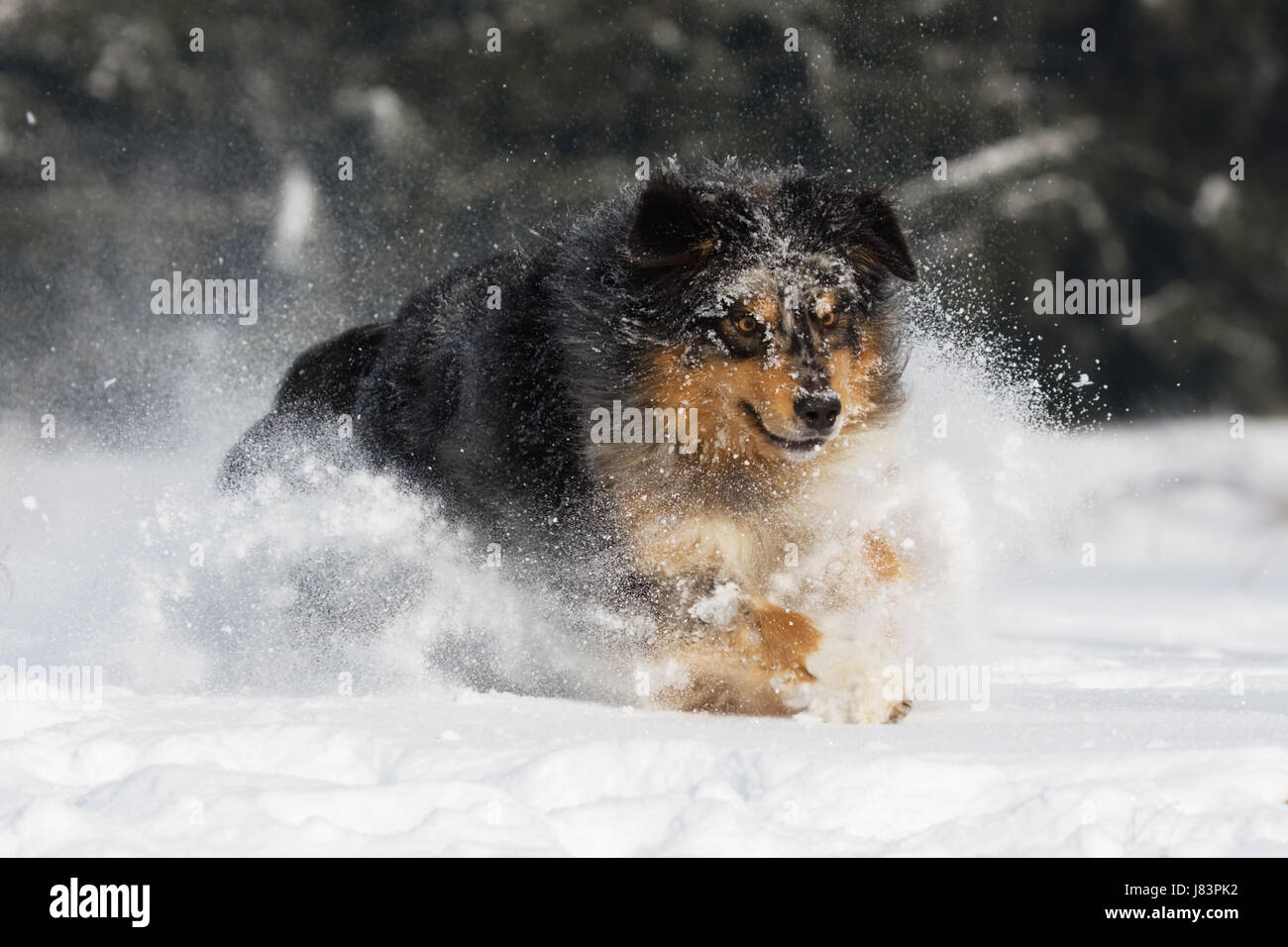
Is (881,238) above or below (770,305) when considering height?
above

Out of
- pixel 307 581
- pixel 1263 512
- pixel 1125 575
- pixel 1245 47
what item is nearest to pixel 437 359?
pixel 307 581

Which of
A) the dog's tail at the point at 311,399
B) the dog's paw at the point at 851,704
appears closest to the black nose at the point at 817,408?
the dog's paw at the point at 851,704

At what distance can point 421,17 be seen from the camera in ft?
56.4

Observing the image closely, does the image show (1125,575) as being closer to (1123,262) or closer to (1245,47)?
(1123,262)

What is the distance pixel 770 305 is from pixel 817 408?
40cm

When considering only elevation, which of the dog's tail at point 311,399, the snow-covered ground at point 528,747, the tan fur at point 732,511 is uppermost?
the dog's tail at point 311,399

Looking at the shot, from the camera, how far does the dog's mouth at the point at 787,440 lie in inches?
177

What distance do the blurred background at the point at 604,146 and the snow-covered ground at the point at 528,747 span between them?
8584 mm

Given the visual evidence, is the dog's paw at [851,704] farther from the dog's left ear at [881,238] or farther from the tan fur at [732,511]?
the dog's left ear at [881,238]

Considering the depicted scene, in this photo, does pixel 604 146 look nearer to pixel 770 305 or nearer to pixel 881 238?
pixel 881 238

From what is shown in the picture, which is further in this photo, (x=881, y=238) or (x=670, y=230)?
(x=881, y=238)

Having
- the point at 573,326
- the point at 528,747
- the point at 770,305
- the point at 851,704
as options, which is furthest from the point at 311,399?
the point at 528,747

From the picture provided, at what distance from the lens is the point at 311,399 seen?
6355 mm

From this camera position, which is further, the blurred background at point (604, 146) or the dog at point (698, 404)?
the blurred background at point (604, 146)
